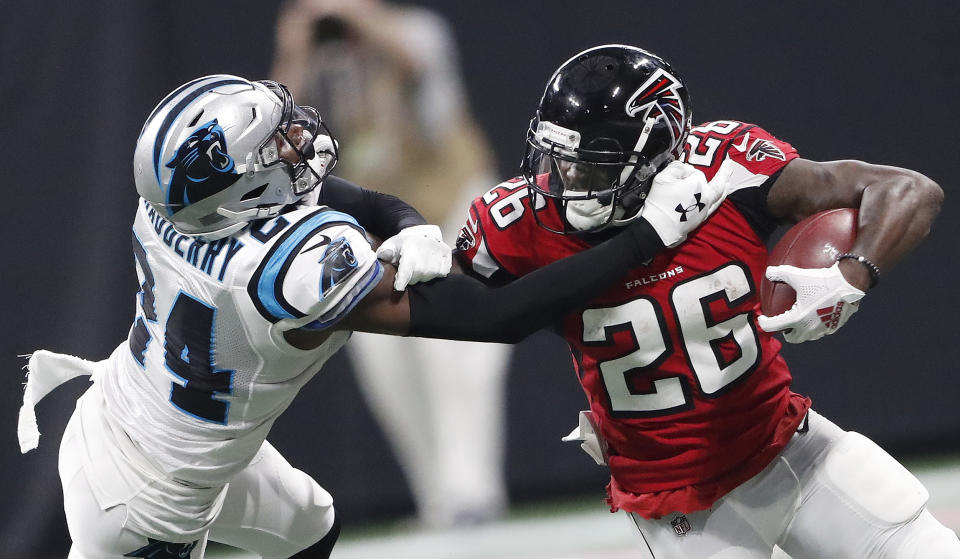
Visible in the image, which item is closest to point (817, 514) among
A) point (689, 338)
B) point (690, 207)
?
point (689, 338)

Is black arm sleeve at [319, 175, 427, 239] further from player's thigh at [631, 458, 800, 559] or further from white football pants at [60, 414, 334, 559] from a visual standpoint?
player's thigh at [631, 458, 800, 559]

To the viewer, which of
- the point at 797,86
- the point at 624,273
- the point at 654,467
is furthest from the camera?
the point at 797,86

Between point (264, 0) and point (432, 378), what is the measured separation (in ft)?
4.77

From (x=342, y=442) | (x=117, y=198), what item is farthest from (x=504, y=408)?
(x=117, y=198)

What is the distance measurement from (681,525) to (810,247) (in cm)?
60

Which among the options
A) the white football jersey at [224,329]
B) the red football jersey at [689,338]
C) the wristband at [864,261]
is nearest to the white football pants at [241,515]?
the white football jersey at [224,329]

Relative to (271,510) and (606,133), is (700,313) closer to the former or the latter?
(606,133)

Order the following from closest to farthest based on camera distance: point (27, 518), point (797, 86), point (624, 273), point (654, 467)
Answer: point (624, 273) < point (654, 467) < point (27, 518) < point (797, 86)

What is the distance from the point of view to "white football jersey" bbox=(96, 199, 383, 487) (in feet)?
6.23

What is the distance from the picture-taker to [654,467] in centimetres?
209

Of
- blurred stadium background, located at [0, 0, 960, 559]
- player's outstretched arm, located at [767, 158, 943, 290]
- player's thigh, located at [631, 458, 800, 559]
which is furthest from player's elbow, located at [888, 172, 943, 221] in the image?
blurred stadium background, located at [0, 0, 960, 559]

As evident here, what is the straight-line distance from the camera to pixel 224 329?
6.58 ft

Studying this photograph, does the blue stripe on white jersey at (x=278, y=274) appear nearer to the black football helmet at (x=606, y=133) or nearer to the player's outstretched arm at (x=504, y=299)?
the player's outstretched arm at (x=504, y=299)

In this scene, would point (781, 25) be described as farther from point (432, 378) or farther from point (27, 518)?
point (27, 518)
